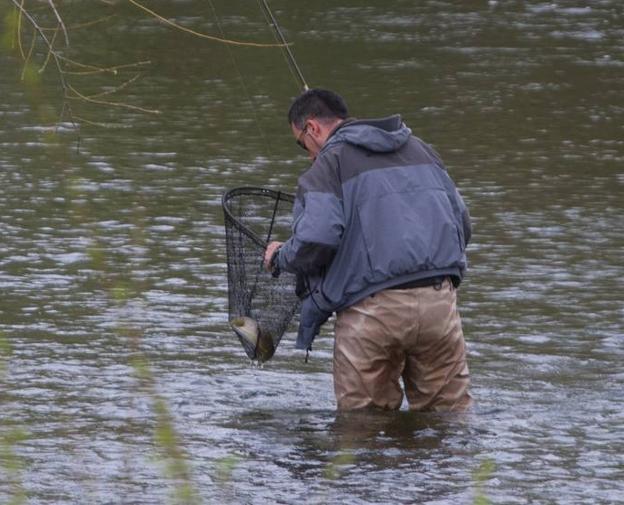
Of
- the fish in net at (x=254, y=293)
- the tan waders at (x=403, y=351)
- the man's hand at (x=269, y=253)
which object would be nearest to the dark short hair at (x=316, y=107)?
the man's hand at (x=269, y=253)

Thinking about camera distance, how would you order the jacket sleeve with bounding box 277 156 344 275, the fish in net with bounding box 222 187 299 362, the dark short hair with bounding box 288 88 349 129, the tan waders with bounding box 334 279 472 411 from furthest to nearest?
1. the fish in net with bounding box 222 187 299 362
2. the dark short hair with bounding box 288 88 349 129
3. the tan waders with bounding box 334 279 472 411
4. the jacket sleeve with bounding box 277 156 344 275

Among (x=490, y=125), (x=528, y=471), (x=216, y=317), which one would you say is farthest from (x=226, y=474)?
(x=490, y=125)

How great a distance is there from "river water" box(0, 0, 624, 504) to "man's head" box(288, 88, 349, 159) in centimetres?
95

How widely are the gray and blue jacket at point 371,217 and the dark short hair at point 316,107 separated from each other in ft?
0.42

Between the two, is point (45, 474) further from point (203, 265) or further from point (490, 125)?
point (490, 125)

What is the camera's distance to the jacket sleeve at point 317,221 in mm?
6910

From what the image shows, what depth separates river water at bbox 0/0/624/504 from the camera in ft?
22.7

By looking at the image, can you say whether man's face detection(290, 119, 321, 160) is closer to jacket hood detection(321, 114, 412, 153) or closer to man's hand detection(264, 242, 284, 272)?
jacket hood detection(321, 114, 412, 153)

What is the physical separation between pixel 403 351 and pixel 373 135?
3.34 feet

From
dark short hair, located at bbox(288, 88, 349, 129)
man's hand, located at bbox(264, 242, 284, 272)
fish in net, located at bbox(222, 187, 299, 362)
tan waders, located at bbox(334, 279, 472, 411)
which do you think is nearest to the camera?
tan waders, located at bbox(334, 279, 472, 411)

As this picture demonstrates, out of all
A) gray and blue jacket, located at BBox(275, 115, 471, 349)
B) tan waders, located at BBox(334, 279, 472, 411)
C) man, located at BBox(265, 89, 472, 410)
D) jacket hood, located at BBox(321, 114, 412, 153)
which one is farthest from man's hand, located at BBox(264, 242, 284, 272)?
jacket hood, located at BBox(321, 114, 412, 153)

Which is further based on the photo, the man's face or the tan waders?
the man's face

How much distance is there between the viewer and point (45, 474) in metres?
6.95

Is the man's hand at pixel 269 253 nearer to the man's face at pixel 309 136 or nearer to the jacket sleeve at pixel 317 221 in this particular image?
the jacket sleeve at pixel 317 221
